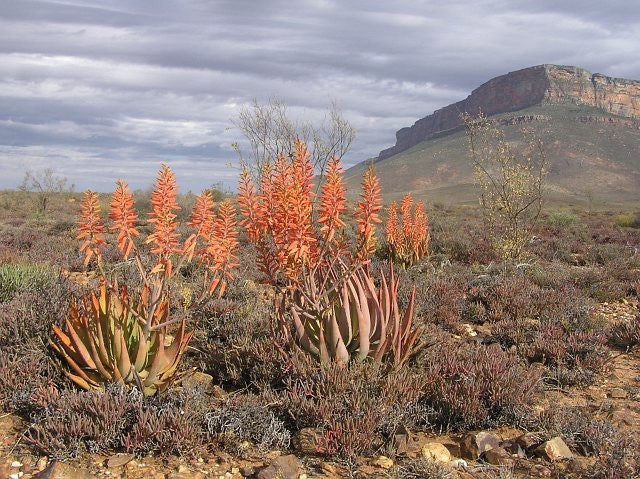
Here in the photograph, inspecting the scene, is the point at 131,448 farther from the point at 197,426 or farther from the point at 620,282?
the point at 620,282

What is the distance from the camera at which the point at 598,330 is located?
6.02 m

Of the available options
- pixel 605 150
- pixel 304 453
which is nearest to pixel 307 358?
pixel 304 453

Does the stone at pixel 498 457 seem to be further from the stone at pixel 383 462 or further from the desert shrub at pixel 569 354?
the desert shrub at pixel 569 354

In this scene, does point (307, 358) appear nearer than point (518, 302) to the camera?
Yes

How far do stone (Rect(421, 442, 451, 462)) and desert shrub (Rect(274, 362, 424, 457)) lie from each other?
0.87ft

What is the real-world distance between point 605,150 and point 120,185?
113 meters

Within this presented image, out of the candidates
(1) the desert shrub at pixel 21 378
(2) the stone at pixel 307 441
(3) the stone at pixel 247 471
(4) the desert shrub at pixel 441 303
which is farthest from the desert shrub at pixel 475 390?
(1) the desert shrub at pixel 21 378

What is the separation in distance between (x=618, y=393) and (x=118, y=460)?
3858 mm

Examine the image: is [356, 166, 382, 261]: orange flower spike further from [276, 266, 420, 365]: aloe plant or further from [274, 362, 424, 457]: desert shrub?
[274, 362, 424, 457]: desert shrub

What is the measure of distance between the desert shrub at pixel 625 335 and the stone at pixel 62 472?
5.24 m

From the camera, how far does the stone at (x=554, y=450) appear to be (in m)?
3.29

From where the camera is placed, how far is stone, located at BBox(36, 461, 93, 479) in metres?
2.89

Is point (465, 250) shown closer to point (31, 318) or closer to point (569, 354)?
point (569, 354)

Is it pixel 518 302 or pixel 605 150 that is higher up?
pixel 605 150
